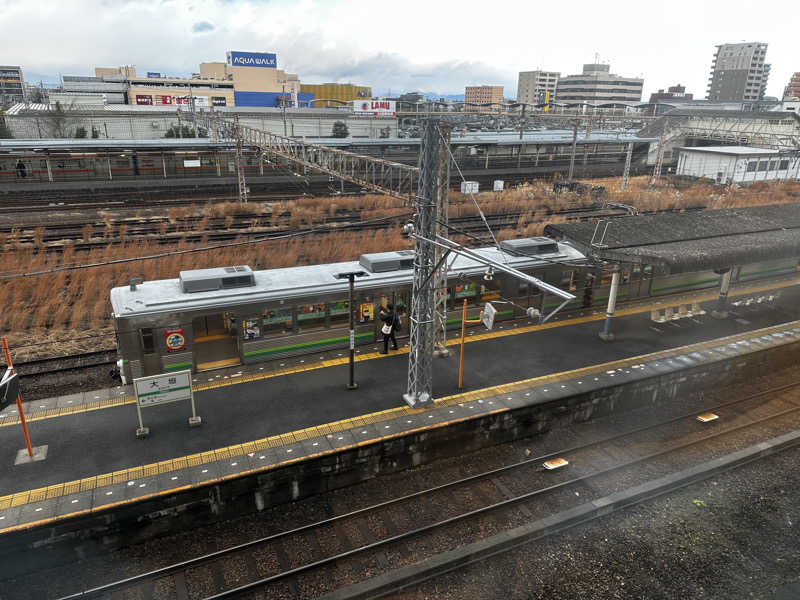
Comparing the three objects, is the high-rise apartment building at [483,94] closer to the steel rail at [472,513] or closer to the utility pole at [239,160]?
the utility pole at [239,160]

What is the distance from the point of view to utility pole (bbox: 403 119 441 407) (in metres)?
11.7

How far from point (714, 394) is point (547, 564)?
932cm

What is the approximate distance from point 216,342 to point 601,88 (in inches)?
5292

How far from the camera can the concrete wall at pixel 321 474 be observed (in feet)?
29.3

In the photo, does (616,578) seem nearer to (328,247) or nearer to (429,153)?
(429,153)

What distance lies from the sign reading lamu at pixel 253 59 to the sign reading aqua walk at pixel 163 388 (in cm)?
8414

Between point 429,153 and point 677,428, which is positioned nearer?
point 429,153

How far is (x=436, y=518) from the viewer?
10500 millimetres

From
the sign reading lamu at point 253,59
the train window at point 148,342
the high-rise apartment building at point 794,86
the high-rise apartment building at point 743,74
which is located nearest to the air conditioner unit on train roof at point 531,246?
the train window at point 148,342

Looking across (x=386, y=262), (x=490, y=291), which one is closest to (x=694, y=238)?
(x=490, y=291)

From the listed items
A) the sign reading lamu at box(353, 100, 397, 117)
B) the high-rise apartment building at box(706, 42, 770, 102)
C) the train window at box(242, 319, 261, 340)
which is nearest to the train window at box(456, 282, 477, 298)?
Answer: the train window at box(242, 319, 261, 340)

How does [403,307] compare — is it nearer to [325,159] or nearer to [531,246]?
[531,246]

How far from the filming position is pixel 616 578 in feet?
30.4

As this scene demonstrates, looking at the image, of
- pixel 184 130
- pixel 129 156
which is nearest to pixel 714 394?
pixel 129 156
